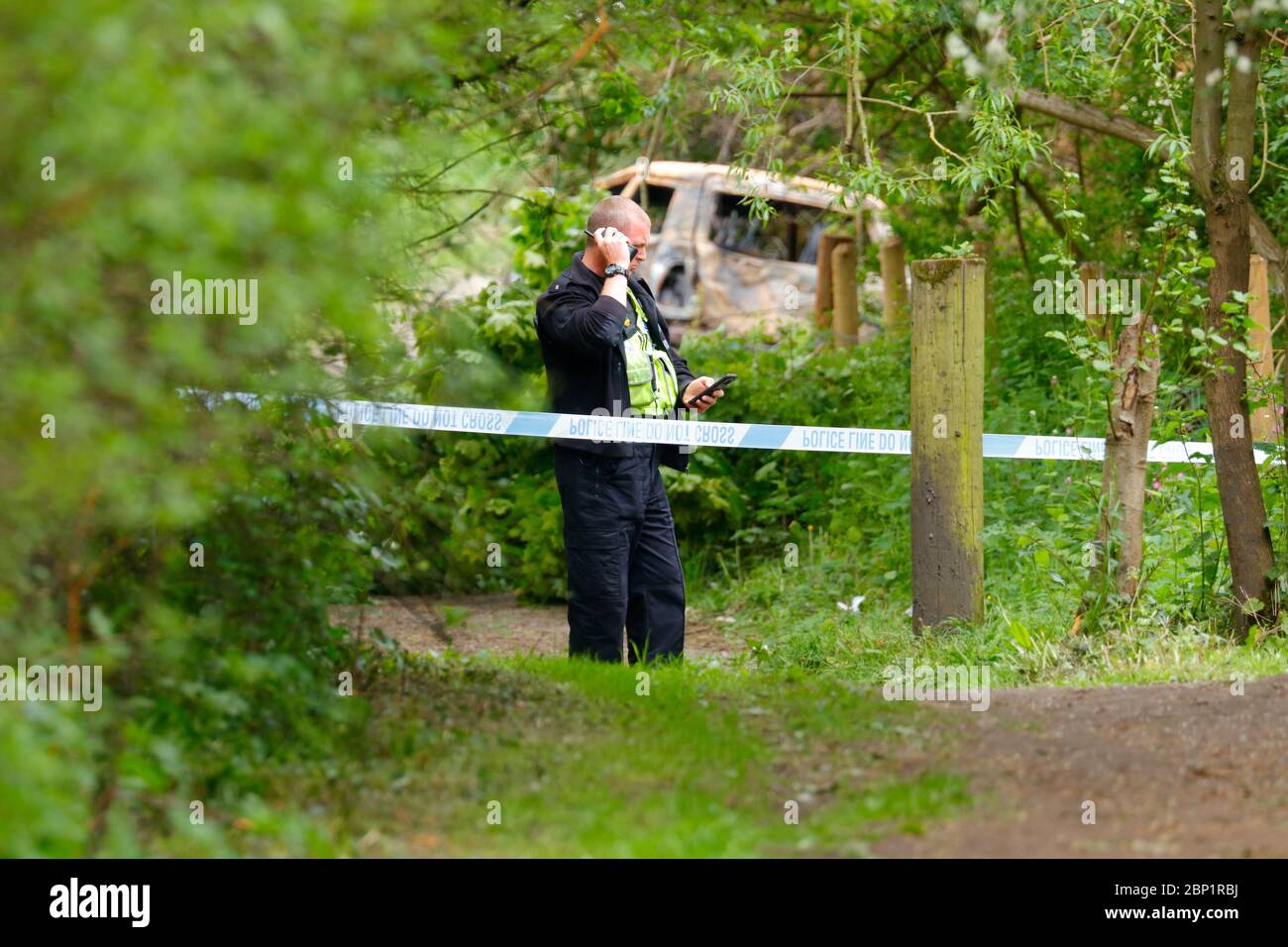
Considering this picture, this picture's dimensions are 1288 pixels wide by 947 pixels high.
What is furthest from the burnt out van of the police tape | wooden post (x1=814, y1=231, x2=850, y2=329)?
the police tape

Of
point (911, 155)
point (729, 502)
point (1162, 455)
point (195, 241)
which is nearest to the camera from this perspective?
point (195, 241)

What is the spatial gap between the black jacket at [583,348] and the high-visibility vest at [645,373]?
0.03 metres

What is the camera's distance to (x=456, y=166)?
5.46 meters

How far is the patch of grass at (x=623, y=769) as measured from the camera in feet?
12.4

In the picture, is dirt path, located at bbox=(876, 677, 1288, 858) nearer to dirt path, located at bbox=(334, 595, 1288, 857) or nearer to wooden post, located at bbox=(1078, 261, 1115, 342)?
dirt path, located at bbox=(334, 595, 1288, 857)

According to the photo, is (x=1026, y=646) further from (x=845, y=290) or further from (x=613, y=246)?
(x=845, y=290)

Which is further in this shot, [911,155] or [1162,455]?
[911,155]

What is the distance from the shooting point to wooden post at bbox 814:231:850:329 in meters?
12.9

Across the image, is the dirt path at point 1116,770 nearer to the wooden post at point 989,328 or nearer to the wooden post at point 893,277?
the wooden post at point 989,328

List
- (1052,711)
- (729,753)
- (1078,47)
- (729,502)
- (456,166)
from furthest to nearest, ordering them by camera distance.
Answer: (729,502)
(1078,47)
(456,166)
(1052,711)
(729,753)

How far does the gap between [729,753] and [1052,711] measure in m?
1.19

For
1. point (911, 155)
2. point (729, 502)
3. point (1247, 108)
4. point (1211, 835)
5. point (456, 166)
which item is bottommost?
point (1211, 835)

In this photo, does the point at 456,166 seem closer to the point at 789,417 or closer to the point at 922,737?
the point at 922,737

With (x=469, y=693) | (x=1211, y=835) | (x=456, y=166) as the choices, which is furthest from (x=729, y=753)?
(x=456, y=166)
